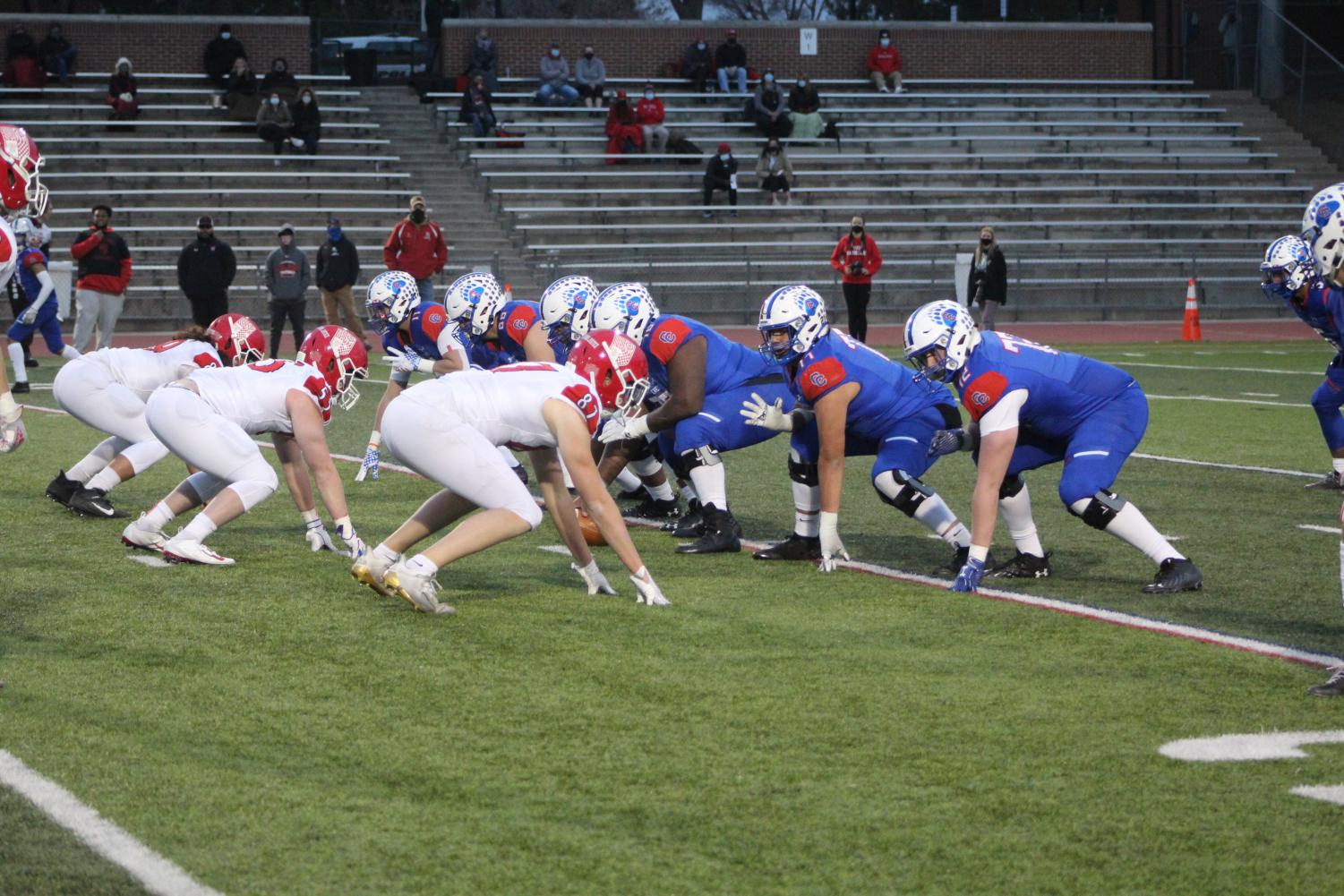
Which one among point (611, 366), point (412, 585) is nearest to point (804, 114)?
point (611, 366)

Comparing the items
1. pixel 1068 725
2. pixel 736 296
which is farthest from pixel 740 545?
pixel 736 296

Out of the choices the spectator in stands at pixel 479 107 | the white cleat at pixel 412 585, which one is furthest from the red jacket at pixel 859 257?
the white cleat at pixel 412 585

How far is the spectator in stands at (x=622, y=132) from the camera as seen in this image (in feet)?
98.5

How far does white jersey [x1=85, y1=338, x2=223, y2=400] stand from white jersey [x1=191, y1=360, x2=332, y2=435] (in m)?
1.33

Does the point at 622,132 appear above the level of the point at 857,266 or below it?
above

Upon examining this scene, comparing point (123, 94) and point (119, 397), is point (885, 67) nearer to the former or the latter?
point (123, 94)

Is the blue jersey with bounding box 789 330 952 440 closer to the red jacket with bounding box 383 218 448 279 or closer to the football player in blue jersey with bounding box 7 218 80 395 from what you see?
the football player in blue jersey with bounding box 7 218 80 395

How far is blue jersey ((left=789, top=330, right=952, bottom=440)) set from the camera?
7.75 metres

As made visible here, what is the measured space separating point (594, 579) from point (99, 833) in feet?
10.6

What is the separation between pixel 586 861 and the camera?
400 centimetres

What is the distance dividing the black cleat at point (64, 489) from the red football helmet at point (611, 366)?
4.02 m

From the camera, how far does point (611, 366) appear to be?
698 cm

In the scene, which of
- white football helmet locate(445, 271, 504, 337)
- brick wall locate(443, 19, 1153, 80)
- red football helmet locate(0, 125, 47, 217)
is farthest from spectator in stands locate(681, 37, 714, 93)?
red football helmet locate(0, 125, 47, 217)

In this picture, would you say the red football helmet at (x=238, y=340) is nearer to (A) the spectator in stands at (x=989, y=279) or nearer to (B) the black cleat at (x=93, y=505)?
(B) the black cleat at (x=93, y=505)
